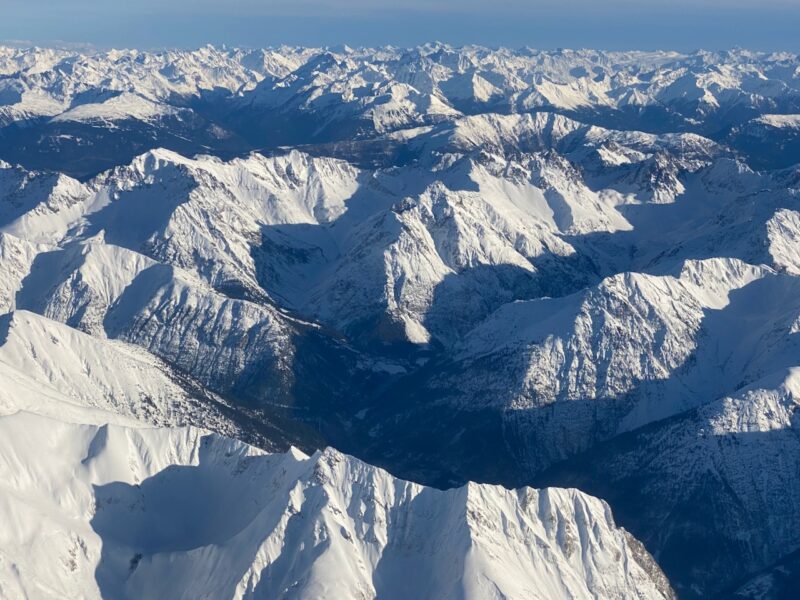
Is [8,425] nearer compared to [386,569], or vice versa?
[386,569]

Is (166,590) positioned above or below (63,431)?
below

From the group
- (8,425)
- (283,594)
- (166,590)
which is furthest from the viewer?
(8,425)

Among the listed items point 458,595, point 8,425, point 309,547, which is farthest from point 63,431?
point 458,595

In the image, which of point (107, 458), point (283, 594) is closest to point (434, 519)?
point (283, 594)

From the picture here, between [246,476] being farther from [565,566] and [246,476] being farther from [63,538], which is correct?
[565,566]

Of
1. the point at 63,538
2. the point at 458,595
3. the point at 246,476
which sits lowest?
→ the point at 458,595

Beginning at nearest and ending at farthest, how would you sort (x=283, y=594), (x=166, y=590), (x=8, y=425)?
(x=283, y=594) → (x=166, y=590) → (x=8, y=425)

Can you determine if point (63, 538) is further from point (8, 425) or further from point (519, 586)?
point (519, 586)
